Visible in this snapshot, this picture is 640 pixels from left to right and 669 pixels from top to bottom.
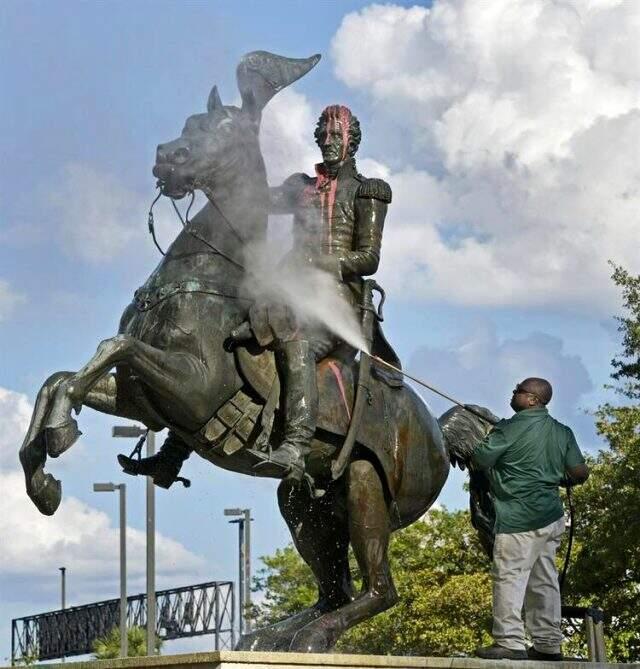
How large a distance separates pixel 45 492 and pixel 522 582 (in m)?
3.32

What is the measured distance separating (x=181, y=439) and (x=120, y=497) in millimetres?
26184

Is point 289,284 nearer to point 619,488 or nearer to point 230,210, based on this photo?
point 230,210

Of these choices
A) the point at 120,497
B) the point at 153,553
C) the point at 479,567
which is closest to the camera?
the point at 153,553

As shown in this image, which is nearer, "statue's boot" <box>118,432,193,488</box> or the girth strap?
the girth strap

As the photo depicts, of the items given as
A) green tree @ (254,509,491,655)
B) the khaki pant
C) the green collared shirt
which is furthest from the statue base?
green tree @ (254,509,491,655)

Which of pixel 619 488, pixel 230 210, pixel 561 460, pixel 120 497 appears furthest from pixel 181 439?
pixel 120 497

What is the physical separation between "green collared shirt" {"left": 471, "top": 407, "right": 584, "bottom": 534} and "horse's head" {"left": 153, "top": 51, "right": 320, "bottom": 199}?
9.17 ft

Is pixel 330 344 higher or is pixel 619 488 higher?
pixel 619 488

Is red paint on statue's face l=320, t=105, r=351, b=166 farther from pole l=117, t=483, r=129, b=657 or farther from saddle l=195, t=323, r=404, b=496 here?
pole l=117, t=483, r=129, b=657

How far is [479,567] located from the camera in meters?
41.0

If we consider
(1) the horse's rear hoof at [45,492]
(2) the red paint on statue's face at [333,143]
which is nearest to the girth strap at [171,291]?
(2) the red paint on statue's face at [333,143]

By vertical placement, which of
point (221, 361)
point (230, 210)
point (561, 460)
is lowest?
point (561, 460)

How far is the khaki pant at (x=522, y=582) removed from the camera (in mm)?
10984

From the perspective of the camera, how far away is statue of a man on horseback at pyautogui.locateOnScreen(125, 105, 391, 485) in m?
11.4
